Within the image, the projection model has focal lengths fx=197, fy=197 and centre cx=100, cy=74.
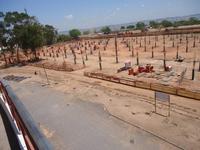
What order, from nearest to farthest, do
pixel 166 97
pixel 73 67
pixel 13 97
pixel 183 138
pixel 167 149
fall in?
1. pixel 13 97
2. pixel 167 149
3. pixel 183 138
4. pixel 166 97
5. pixel 73 67

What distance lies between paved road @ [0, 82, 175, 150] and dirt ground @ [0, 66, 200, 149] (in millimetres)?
855

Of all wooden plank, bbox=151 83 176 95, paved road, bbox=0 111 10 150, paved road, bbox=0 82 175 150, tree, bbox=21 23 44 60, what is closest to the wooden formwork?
wooden plank, bbox=151 83 176 95

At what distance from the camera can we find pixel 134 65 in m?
33.9

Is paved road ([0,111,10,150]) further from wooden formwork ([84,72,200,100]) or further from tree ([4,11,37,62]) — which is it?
tree ([4,11,37,62])

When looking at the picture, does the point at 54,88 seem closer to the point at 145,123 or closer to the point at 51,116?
the point at 51,116

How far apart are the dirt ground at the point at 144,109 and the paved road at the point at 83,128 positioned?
2.81 ft

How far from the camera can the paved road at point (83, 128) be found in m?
12.4

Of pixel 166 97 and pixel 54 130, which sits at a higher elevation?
pixel 166 97

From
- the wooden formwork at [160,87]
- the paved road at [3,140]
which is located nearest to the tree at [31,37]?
the wooden formwork at [160,87]

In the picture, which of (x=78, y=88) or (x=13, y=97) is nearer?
(x=13, y=97)

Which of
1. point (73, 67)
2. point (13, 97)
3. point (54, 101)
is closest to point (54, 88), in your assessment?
point (54, 101)

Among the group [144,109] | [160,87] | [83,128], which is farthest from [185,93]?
[83,128]

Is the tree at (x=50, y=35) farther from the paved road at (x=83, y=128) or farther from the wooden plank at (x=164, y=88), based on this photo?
the wooden plank at (x=164, y=88)

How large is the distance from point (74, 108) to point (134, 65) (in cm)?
1801
